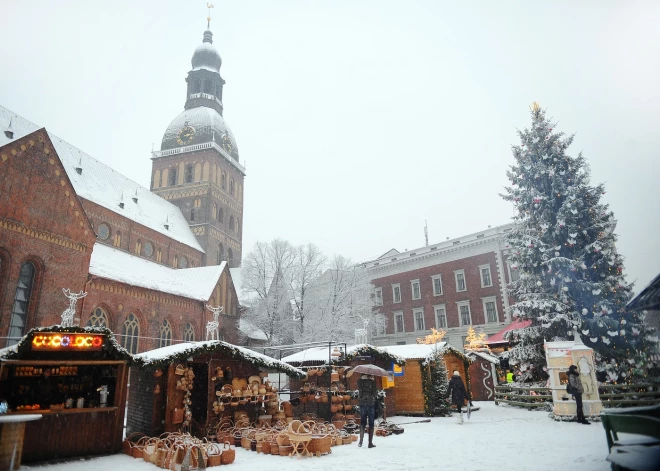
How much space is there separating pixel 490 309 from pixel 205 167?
105ft

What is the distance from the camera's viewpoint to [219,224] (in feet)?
157

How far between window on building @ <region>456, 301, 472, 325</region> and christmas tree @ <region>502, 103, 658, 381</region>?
1805cm

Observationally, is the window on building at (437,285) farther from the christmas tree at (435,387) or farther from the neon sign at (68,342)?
the neon sign at (68,342)

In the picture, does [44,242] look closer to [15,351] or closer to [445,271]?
[15,351]

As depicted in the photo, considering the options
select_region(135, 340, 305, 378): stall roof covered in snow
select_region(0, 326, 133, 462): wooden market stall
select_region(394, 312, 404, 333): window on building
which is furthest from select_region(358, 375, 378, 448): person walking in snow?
select_region(394, 312, 404, 333): window on building

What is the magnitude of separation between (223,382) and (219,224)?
35082 mm

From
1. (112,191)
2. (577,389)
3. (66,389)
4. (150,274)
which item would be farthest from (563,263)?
(112,191)

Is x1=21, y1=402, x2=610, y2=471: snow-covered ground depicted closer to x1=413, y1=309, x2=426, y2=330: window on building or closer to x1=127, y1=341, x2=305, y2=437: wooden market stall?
x1=127, y1=341, x2=305, y2=437: wooden market stall

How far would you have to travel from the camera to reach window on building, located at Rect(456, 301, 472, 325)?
3762cm

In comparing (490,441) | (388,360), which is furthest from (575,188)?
(490,441)

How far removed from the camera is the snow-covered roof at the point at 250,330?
36.1 meters

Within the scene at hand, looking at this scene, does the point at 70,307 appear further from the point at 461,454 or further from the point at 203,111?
the point at 203,111

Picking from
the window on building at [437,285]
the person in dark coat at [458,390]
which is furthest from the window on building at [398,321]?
the person in dark coat at [458,390]

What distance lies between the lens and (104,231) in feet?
105
